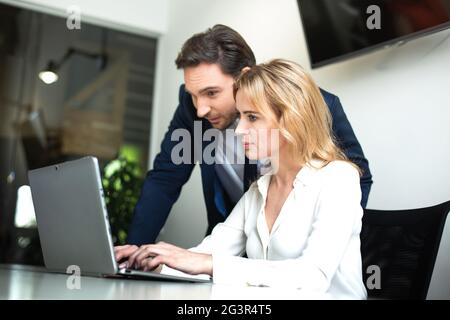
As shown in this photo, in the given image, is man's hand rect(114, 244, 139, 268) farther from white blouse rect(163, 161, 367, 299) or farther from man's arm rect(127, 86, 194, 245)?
man's arm rect(127, 86, 194, 245)

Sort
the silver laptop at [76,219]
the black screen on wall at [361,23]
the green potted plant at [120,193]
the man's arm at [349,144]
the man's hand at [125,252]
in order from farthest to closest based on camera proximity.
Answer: the green potted plant at [120,193] → the black screen on wall at [361,23] → the man's arm at [349,144] → the man's hand at [125,252] → the silver laptop at [76,219]

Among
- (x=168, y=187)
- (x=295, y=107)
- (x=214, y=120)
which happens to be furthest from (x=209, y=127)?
(x=295, y=107)

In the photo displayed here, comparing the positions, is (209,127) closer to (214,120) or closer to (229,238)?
(214,120)

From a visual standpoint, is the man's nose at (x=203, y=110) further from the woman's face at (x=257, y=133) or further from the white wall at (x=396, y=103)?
the white wall at (x=396, y=103)

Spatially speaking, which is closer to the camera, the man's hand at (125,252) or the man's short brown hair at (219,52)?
the man's hand at (125,252)

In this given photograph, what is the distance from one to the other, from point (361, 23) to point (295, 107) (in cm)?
90

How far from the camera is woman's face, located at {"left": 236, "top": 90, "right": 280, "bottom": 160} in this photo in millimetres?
1504

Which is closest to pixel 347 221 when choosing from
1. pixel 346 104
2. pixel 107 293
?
pixel 107 293

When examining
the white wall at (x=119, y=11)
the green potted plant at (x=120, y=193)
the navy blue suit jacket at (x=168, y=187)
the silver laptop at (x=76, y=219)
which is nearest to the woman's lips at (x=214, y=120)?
the navy blue suit jacket at (x=168, y=187)

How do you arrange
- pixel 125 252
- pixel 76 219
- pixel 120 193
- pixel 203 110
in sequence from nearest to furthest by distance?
pixel 76 219 < pixel 125 252 < pixel 203 110 < pixel 120 193

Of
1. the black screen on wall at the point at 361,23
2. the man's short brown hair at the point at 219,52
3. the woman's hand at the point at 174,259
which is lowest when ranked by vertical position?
the woman's hand at the point at 174,259

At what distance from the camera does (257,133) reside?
1506 mm

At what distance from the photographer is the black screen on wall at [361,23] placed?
1862mm

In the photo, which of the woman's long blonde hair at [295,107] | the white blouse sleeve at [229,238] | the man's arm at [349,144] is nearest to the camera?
the woman's long blonde hair at [295,107]
